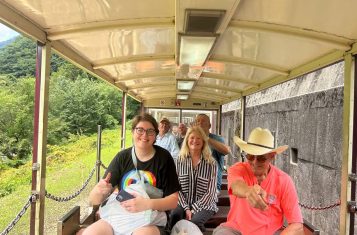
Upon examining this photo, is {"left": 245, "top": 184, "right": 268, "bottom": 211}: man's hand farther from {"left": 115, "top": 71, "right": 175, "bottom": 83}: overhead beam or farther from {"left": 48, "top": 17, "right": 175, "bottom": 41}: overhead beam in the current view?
{"left": 115, "top": 71, "right": 175, "bottom": 83}: overhead beam

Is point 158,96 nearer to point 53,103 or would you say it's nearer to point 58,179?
point 58,179

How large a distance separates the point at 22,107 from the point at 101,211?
28.2 metres

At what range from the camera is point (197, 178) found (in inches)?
152

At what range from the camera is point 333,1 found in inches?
101

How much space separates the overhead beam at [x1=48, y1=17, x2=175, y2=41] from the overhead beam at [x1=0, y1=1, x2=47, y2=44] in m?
0.13

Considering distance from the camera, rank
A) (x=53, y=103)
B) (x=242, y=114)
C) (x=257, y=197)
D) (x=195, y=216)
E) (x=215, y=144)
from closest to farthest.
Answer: (x=257, y=197)
(x=195, y=216)
(x=215, y=144)
(x=242, y=114)
(x=53, y=103)

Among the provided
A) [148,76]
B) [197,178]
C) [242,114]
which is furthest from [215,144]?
[242,114]

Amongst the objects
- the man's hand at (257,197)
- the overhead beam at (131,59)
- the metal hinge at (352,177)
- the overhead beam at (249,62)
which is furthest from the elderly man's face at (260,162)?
the overhead beam at (131,59)

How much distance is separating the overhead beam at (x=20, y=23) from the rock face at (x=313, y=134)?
133 inches

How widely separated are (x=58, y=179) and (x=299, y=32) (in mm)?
16905

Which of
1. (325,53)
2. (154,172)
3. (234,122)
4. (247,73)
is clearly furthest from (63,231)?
(234,122)

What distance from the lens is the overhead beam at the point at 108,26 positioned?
3.24m

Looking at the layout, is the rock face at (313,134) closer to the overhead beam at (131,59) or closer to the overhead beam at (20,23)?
the overhead beam at (131,59)

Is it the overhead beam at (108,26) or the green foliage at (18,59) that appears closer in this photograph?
the overhead beam at (108,26)
